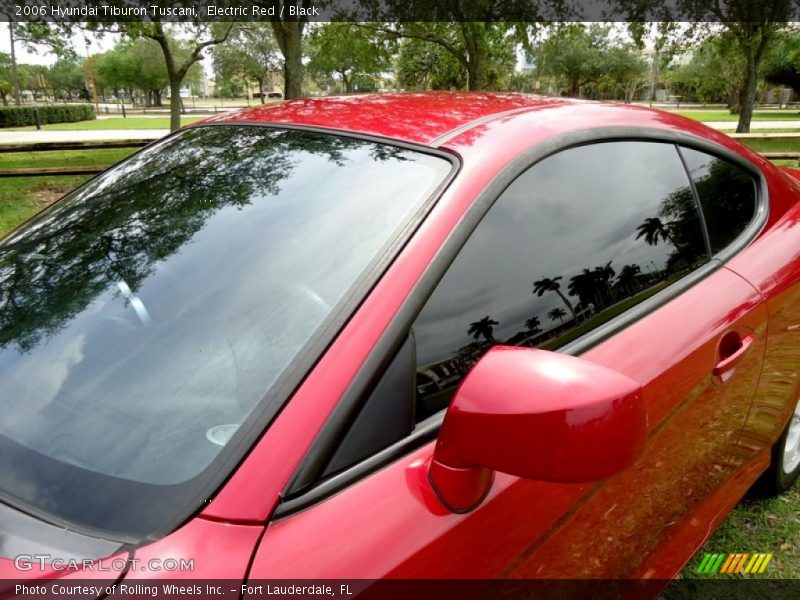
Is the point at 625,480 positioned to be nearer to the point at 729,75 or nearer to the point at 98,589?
the point at 98,589

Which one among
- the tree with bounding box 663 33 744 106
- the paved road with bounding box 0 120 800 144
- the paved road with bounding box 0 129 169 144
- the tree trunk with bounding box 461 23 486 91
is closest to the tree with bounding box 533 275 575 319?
the paved road with bounding box 0 120 800 144

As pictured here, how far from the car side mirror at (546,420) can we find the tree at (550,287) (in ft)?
1.42

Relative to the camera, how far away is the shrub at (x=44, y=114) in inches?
1373

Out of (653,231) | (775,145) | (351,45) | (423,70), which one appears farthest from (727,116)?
(653,231)

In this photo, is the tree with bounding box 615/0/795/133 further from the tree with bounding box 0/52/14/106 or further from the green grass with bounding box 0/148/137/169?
the tree with bounding box 0/52/14/106

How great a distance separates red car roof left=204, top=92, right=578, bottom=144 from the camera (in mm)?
1531

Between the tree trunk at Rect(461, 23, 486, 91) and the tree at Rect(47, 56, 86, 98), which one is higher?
the tree at Rect(47, 56, 86, 98)

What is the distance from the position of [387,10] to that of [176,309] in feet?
68.2

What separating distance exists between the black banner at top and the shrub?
23282 millimetres

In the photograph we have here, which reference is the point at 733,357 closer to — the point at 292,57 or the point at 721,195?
the point at 721,195

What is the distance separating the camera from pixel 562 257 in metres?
1.46

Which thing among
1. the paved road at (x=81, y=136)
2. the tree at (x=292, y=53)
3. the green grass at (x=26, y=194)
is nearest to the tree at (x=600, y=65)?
the paved road at (x=81, y=136)

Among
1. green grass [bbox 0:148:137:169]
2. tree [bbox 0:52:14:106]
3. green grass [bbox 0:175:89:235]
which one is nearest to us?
green grass [bbox 0:175:89:235]

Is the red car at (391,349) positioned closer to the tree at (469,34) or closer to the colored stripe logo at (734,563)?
the colored stripe logo at (734,563)
